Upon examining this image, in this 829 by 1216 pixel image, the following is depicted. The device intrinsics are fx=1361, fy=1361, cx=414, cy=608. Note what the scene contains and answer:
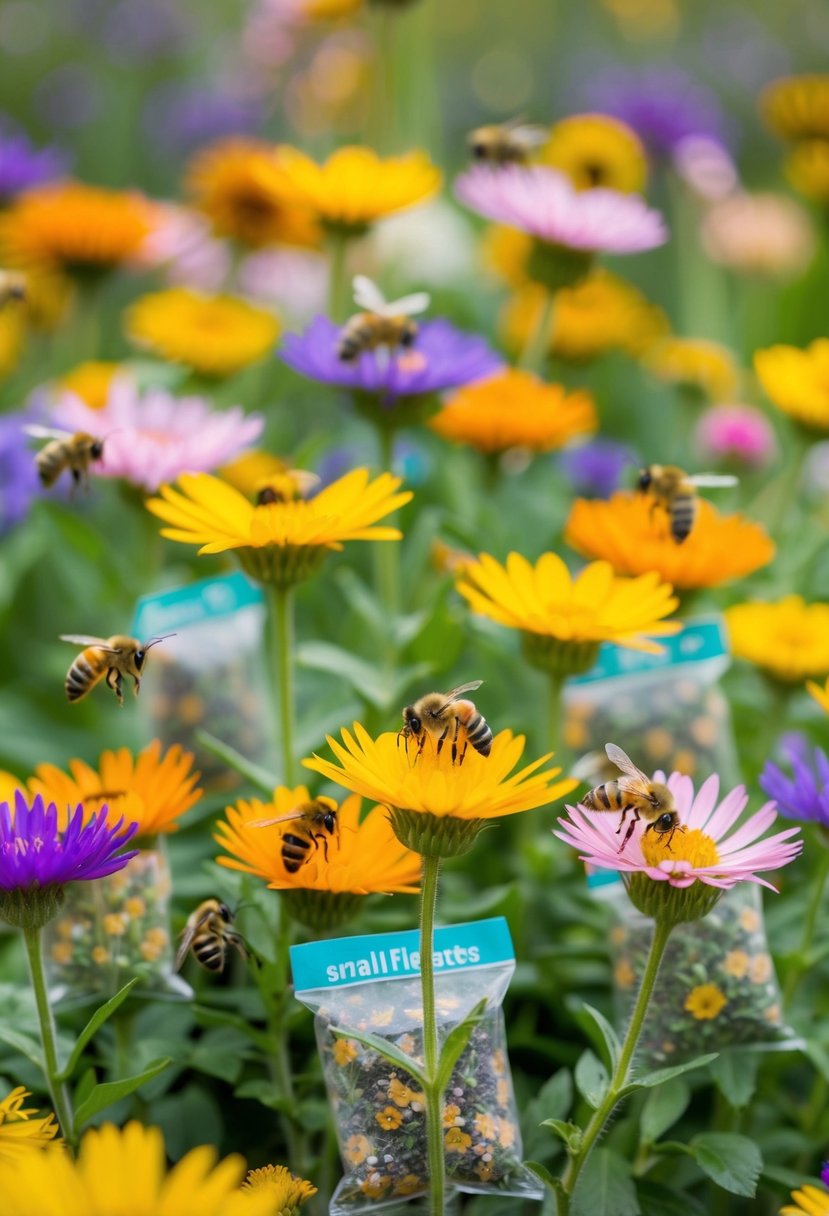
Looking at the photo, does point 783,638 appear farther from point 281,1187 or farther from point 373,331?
point 281,1187

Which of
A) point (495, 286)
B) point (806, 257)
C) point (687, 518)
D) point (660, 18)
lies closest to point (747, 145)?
point (660, 18)

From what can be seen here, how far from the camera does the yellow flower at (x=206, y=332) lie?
5.79ft

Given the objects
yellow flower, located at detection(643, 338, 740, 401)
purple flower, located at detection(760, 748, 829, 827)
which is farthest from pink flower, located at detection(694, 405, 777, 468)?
purple flower, located at detection(760, 748, 829, 827)

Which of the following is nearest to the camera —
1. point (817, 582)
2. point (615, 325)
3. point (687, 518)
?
point (687, 518)

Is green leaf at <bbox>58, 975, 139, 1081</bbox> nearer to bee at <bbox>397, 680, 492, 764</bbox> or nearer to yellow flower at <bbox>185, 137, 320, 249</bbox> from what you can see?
bee at <bbox>397, 680, 492, 764</bbox>

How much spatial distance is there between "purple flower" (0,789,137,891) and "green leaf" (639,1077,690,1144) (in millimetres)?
430

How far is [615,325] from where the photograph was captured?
2.06 meters

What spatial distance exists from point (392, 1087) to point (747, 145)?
4.20 m

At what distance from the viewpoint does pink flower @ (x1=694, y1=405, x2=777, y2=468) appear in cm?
189

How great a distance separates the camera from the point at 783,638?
4.18 feet

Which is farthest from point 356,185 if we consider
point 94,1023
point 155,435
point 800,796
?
point 94,1023

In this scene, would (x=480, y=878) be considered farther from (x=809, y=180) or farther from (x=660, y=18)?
(x=660, y=18)

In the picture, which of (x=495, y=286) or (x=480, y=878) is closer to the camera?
(x=480, y=878)

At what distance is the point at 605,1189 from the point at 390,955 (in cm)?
24
